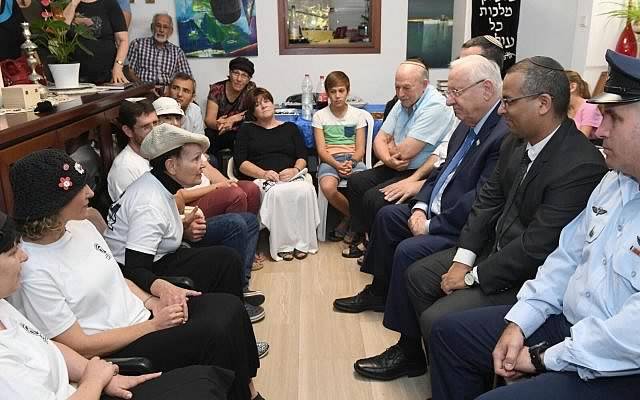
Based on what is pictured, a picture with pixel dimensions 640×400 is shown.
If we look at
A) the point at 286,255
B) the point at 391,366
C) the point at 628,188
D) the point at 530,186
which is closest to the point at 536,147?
the point at 530,186

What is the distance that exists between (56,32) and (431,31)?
3.69m

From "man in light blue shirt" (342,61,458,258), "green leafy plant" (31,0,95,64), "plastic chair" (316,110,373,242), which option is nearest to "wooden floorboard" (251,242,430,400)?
"plastic chair" (316,110,373,242)

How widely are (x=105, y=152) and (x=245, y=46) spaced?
2869 mm

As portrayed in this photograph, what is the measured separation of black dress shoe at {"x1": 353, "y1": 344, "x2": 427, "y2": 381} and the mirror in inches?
143

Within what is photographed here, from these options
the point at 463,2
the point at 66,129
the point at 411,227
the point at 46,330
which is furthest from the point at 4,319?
the point at 463,2

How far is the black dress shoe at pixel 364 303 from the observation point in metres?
2.89

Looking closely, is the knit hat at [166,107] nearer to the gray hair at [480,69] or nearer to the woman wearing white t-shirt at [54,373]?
the gray hair at [480,69]

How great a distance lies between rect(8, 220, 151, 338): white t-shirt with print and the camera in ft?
4.70

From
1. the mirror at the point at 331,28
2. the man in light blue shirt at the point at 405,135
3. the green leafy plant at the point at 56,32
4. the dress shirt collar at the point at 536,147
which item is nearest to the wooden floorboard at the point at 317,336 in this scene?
the man in light blue shirt at the point at 405,135

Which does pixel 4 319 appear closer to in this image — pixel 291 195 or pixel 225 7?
pixel 291 195

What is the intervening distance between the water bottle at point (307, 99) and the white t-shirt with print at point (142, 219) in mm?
2365

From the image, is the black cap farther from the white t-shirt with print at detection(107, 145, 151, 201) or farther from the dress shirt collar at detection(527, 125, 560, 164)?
the white t-shirt with print at detection(107, 145, 151, 201)

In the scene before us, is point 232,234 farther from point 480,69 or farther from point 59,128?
point 480,69

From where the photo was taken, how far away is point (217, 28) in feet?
16.8
